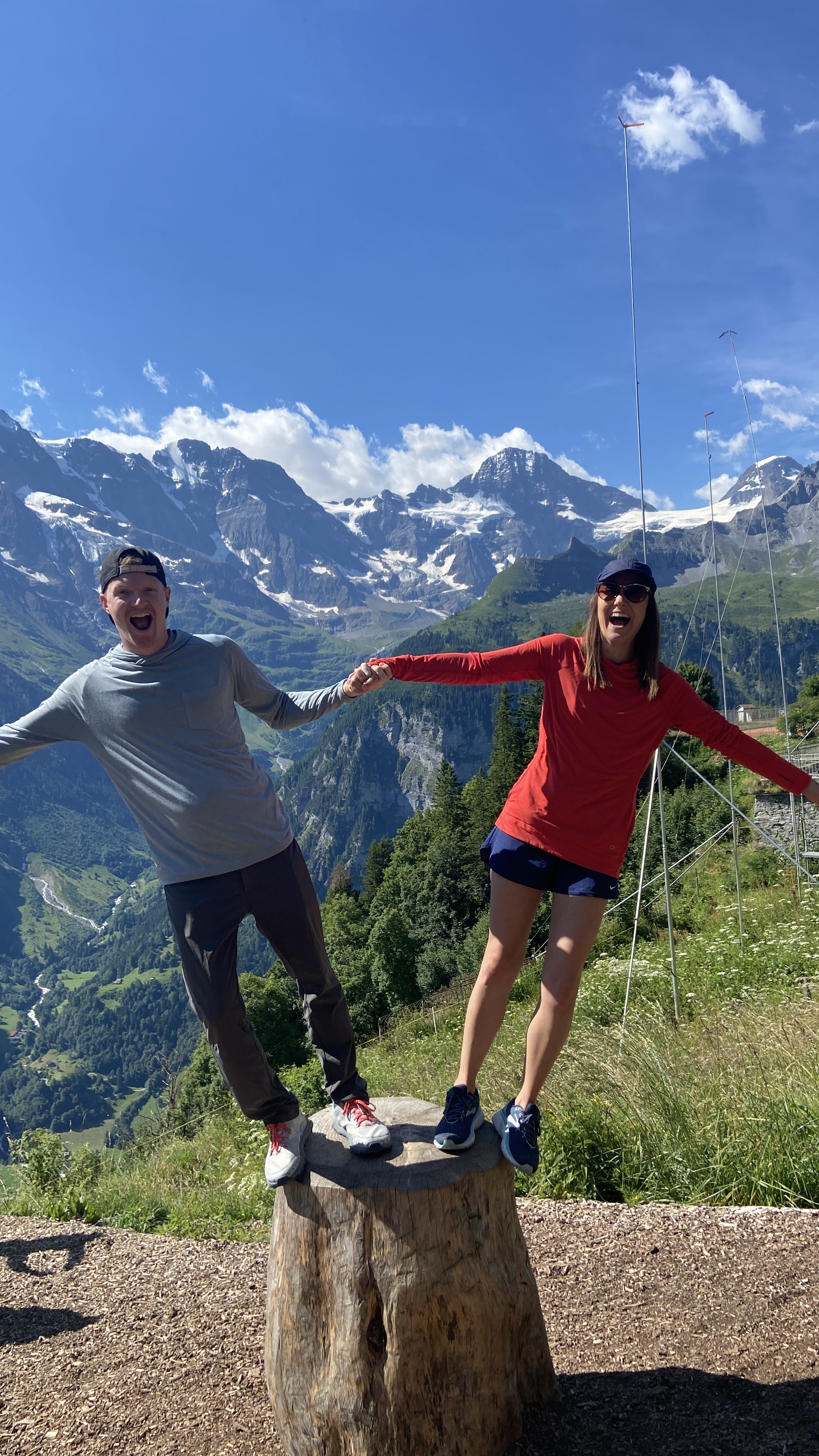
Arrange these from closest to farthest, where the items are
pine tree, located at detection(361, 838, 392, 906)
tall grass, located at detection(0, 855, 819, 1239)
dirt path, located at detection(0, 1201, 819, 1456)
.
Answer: dirt path, located at detection(0, 1201, 819, 1456), tall grass, located at detection(0, 855, 819, 1239), pine tree, located at detection(361, 838, 392, 906)

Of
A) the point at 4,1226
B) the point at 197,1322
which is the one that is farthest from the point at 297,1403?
the point at 4,1226

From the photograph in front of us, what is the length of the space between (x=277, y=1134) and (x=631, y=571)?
10.1 feet

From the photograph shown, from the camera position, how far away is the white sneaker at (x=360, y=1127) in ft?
12.0

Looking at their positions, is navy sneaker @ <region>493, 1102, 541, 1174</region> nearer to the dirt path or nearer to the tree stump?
the tree stump

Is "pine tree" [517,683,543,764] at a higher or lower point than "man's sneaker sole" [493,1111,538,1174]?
higher

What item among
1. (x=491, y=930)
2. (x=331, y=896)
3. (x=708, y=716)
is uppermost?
(x=708, y=716)

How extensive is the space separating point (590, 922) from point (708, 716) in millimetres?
1121

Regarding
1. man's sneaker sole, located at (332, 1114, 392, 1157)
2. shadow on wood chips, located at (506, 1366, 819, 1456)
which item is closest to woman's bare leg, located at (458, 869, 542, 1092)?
man's sneaker sole, located at (332, 1114, 392, 1157)

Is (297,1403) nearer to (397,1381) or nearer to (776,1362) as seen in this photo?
(397,1381)

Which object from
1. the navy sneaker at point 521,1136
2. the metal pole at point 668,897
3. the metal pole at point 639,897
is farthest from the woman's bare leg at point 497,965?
the metal pole at point 668,897

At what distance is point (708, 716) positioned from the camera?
394 centimetres

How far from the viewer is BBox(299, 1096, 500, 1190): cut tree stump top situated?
11.4ft

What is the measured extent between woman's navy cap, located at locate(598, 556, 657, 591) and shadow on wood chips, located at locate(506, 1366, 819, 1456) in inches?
135

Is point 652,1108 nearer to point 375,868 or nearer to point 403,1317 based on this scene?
point 403,1317
